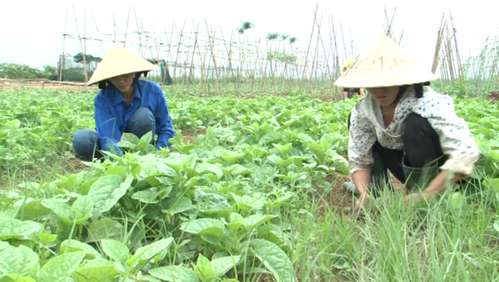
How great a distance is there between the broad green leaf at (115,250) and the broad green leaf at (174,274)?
8 centimetres

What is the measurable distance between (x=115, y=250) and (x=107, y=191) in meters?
0.37

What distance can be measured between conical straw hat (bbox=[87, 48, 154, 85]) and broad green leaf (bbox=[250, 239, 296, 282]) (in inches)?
70.3

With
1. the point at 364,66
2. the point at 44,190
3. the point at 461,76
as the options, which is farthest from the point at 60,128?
the point at 461,76

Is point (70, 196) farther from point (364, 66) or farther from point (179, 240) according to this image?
point (364, 66)

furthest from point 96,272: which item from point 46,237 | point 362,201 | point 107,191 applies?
point 362,201

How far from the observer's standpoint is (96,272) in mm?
1194

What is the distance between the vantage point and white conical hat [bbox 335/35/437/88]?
209cm

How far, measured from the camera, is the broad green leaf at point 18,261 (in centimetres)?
121

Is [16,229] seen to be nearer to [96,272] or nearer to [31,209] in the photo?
[31,209]

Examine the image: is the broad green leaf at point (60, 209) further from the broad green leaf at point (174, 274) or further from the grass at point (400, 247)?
the grass at point (400, 247)

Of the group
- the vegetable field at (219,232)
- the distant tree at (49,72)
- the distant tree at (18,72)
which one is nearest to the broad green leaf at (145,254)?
the vegetable field at (219,232)

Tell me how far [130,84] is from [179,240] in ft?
6.05

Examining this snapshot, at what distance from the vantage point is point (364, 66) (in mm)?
2197

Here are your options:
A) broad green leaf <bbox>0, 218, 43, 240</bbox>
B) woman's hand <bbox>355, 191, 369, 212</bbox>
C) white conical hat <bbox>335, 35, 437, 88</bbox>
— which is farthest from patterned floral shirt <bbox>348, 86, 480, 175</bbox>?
broad green leaf <bbox>0, 218, 43, 240</bbox>
